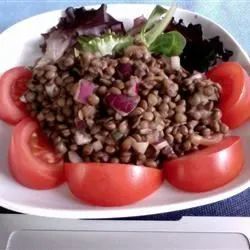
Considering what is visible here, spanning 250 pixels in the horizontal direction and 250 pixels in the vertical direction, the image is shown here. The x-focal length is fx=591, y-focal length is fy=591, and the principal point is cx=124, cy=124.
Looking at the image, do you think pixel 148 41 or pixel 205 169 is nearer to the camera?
pixel 205 169

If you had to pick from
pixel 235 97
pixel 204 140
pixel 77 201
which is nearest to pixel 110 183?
pixel 77 201

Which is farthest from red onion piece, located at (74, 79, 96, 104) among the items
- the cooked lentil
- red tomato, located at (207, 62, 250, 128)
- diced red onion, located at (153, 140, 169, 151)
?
red tomato, located at (207, 62, 250, 128)

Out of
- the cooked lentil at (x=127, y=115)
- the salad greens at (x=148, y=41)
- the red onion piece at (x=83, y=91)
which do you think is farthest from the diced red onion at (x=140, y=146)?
the salad greens at (x=148, y=41)

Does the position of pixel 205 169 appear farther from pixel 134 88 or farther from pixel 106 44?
pixel 106 44

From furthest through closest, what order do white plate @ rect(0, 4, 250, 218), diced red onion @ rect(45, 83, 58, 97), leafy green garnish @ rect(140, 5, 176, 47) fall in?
leafy green garnish @ rect(140, 5, 176, 47) < diced red onion @ rect(45, 83, 58, 97) < white plate @ rect(0, 4, 250, 218)

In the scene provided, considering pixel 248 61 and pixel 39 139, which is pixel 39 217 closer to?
pixel 39 139

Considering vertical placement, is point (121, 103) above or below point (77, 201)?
above

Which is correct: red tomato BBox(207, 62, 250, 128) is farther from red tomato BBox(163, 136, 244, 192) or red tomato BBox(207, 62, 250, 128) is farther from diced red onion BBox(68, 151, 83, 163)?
diced red onion BBox(68, 151, 83, 163)
